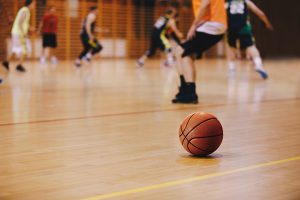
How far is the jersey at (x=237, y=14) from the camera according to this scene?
13.4 meters

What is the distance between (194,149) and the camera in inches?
194

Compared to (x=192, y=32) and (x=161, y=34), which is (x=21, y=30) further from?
(x=192, y=32)

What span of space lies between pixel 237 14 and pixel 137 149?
8725 millimetres

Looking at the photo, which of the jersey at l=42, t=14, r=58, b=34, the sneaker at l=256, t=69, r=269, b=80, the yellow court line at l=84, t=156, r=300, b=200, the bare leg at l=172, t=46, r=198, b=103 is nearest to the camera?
the yellow court line at l=84, t=156, r=300, b=200

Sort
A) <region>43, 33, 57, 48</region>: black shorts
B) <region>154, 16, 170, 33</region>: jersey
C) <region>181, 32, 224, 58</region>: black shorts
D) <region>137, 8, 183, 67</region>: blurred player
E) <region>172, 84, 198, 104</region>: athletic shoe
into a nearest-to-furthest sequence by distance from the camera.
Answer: <region>181, 32, 224, 58</region>: black shorts, <region>172, 84, 198, 104</region>: athletic shoe, <region>137, 8, 183, 67</region>: blurred player, <region>154, 16, 170, 33</region>: jersey, <region>43, 33, 57, 48</region>: black shorts

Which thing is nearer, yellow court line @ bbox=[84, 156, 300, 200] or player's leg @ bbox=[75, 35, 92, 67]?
yellow court line @ bbox=[84, 156, 300, 200]

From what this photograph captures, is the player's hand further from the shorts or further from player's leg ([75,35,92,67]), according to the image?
player's leg ([75,35,92,67])

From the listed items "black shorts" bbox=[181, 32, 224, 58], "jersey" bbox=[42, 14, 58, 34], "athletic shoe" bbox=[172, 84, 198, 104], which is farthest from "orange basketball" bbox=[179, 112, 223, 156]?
"jersey" bbox=[42, 14, 58, 34]

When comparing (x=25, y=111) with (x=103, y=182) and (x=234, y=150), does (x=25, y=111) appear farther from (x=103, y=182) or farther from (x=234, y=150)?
(x=103, y=182)

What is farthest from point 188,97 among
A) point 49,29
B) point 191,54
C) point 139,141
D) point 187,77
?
point 49,29

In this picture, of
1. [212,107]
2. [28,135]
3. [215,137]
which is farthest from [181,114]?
[215,137]

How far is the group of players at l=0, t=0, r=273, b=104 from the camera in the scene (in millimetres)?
8742

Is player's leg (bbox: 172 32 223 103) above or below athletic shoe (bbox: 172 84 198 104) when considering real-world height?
above

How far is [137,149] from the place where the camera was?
5.29m
